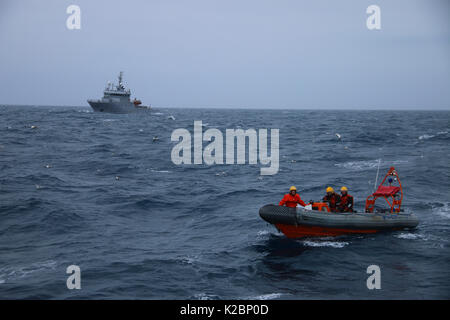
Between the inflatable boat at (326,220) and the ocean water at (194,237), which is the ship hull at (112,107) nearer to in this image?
the ocean water at (194,237)

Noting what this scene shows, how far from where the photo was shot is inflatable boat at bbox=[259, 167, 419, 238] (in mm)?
15305

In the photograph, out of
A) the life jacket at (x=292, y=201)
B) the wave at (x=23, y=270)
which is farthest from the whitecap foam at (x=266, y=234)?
the wave at (x=23, y=270)

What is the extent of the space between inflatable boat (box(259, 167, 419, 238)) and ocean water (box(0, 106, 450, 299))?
0.41 meters

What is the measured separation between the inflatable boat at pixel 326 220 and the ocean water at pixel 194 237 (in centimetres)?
41

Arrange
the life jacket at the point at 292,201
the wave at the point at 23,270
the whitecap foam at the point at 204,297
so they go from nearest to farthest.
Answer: the whitecap foam at the point at 204,297, the wave at the point at 23,270, the life jacket at the point at 292,201

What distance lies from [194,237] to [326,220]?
5.52 meters

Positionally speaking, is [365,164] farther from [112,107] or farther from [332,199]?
[112,107]

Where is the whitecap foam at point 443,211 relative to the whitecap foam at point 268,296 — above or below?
above

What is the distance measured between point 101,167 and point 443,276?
2445 cm

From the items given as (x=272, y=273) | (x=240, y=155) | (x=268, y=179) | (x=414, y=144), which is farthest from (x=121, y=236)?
(x=414, y=144)

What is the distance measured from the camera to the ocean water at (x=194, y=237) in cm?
1156

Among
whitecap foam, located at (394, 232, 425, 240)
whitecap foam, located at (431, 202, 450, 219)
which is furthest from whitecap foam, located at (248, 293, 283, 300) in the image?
whitecap foam, located at (431, 202, 450, 219)

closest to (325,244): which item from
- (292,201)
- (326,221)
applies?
(326,221)
